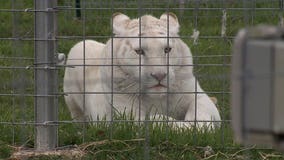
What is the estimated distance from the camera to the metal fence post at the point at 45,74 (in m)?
4.27

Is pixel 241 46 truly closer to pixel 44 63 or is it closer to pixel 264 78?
pixel 264 78

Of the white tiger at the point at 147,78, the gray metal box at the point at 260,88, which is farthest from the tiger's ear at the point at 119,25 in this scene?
the gray metal box at the point at 260,88

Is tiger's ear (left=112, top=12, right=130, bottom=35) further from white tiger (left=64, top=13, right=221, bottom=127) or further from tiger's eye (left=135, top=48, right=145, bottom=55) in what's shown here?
tiger's eye (left=135, top=48, right=145, bottom=55)

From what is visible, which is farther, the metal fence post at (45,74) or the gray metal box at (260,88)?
the metal fence post at (45,74)

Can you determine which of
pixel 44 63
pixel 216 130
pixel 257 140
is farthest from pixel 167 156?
pixel 257 140

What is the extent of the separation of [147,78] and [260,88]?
3518 mm

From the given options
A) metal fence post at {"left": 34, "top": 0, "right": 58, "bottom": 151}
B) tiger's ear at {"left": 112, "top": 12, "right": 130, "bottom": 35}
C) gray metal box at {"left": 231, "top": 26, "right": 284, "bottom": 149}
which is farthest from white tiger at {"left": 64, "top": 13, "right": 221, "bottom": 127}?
gray metal box at {"left": 231, "top": 26, "right": 284, "bottom": 149}

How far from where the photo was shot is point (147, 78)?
483 cm

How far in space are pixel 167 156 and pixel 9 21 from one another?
6224mm

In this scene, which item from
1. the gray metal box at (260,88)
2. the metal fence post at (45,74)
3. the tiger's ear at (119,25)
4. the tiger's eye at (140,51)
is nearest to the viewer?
the gray metal box at (260,88)

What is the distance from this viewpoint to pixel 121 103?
5.12 m

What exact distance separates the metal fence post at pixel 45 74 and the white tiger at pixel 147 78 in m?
0.44

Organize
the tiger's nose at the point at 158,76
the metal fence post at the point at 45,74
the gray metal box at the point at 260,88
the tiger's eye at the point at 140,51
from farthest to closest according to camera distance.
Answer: the tiger's nose at the point at 158,76
the tiger's eye at the point at 140,51
the metal fence post at the point at 45,74
the gray metal box at the point at 260,88

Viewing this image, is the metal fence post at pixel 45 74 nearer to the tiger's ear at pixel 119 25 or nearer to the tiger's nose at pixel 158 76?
the tiger's nose at pixel 158 76
